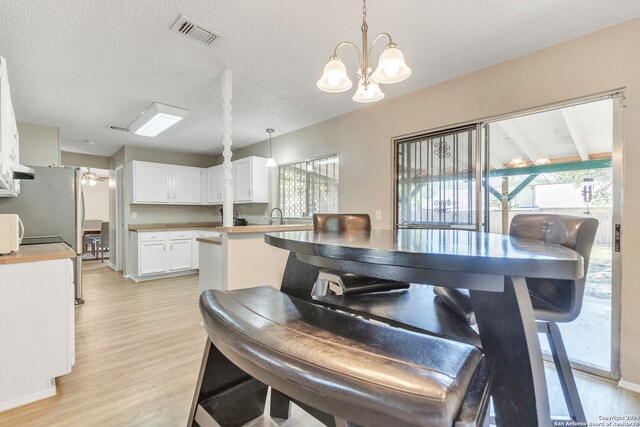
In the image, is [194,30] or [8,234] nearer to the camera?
[8,234]

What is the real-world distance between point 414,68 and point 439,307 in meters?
2.15

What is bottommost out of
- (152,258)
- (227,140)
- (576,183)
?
(152,258)

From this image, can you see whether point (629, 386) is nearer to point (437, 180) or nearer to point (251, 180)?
point (437, 180)

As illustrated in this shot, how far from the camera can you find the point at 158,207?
5.70 metres

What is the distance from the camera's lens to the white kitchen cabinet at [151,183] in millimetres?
5109

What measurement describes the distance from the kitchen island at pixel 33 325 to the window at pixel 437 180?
2.91 meters

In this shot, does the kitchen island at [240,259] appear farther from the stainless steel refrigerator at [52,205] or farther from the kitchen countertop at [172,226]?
the kitchen countertop at [172,226]

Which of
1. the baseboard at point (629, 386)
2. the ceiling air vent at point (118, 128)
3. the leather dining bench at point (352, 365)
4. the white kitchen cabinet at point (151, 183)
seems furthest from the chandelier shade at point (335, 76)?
the white kitchen cabinet at point (151, 183)

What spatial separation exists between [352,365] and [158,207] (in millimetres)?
6108

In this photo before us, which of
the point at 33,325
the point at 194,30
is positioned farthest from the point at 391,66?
the point at 33,325

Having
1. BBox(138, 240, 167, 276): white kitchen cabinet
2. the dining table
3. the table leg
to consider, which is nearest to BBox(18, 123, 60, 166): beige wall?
BBox(138, 240, 167, 276): white kitchen cabinet

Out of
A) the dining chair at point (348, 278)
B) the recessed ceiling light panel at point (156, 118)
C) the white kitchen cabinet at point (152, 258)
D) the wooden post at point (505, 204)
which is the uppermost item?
the recessed ceiling light panel at point (156, 118)

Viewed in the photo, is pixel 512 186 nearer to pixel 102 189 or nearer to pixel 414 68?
pixel 414 68

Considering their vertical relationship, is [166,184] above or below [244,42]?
below
